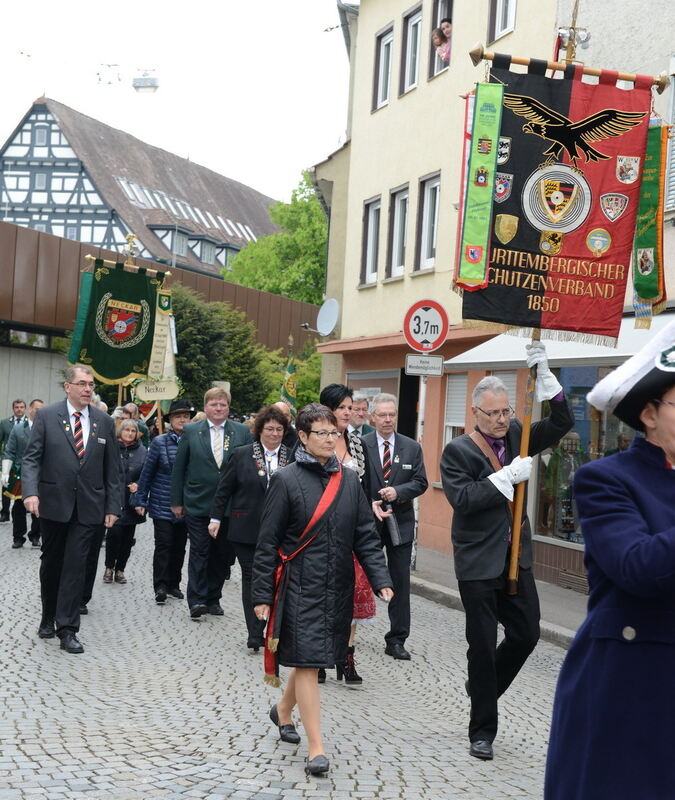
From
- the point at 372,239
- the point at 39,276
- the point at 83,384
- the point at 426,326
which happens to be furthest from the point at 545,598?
the point at 39,276

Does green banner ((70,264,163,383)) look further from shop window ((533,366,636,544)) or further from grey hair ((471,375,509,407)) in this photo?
grey hair ((471,375,509,407))

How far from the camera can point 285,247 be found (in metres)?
56.5

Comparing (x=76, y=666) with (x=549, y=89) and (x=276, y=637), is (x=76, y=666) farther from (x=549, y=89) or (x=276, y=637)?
(x=549, y=89)

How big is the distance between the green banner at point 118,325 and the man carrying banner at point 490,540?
1263 cm

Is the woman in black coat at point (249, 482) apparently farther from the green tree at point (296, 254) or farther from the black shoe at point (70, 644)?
the green tree at point (296, 254)

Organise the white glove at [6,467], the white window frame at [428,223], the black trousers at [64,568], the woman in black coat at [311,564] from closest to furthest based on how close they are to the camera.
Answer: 1. the woman in black coat at [311,564]
2. the black trousers at [64,568]
3. the white glove at [6,467]
4. the white window frame at [428,223]

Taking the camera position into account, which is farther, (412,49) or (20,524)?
(412,49)

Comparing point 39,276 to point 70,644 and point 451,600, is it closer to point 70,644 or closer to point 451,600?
point 451,600

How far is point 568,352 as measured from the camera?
12.7 meters

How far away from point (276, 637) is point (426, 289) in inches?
586

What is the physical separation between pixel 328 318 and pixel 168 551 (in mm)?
10887

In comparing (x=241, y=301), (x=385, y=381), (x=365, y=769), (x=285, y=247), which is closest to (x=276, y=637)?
(x=365, y=769)

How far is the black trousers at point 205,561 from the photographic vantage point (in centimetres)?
1063

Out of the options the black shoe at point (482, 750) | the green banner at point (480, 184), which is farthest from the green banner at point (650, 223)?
the black shoe at point (482, 750)
